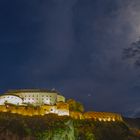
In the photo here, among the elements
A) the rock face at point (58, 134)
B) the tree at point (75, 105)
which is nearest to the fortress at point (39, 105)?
the tree at point (75, 105)

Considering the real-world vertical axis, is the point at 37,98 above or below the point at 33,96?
below

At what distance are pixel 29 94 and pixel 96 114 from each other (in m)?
23.0

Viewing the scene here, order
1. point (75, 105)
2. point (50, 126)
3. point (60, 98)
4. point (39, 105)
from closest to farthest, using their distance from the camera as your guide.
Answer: point (50, 126) → point (39, 105) → point (75, 105) → point (60, 98)

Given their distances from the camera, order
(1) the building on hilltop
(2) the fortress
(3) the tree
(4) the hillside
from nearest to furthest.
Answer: (4) the hillside → (2) the fortress → (1) the building on hilltop → (3) the tree

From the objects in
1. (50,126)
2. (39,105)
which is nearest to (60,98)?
(39,105)

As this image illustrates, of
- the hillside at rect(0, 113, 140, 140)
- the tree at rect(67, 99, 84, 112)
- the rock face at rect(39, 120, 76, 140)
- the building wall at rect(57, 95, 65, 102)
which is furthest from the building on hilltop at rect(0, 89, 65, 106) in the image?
the rock face at rect(39, 120, 76, 140)

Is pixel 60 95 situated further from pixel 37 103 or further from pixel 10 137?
pixel 10 137

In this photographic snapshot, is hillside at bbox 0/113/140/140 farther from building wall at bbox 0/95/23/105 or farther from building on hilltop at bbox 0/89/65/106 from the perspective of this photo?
building on hilltop at bbox 0/89/65/106

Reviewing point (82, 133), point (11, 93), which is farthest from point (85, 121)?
point (11, 93)

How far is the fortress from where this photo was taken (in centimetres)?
12850

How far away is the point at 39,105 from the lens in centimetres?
13750

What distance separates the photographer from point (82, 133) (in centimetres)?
11706

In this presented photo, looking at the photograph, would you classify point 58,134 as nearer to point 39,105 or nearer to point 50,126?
point 50,126

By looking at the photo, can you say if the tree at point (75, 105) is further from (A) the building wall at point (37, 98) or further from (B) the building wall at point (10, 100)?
(B) the building wall at point (10, 100)
